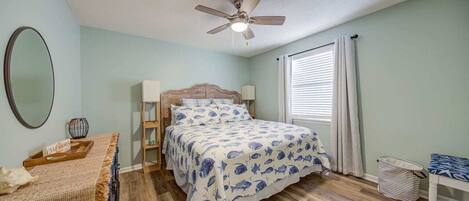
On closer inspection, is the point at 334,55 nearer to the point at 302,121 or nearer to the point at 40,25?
the point at 302,121

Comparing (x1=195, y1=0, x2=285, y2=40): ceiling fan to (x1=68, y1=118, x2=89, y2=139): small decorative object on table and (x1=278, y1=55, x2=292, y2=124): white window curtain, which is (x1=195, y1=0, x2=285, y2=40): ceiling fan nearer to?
(x1=278, y1=55, x2=292, y2=124): white window curtain

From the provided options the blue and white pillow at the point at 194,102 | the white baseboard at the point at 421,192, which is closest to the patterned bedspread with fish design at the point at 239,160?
the white baseboard at the point at 421,192

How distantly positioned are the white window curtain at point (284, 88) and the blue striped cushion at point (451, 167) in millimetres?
1952

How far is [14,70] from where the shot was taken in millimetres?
1008

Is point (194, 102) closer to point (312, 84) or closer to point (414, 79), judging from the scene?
point (312, 84)

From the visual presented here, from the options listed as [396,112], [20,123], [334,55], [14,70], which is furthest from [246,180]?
[334,55]

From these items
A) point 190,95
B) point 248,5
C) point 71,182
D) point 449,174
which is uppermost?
point 248,5

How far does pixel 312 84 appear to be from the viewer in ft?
10.0

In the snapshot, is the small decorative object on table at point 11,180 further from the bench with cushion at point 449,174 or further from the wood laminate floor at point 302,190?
the bench with cushion at point 449,174

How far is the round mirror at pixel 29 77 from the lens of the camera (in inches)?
38.7

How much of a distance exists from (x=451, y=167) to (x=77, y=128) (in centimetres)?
354

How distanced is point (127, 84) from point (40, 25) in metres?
1.56

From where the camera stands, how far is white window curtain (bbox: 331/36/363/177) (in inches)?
93.9

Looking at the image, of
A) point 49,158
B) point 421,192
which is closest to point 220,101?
point 49,158
